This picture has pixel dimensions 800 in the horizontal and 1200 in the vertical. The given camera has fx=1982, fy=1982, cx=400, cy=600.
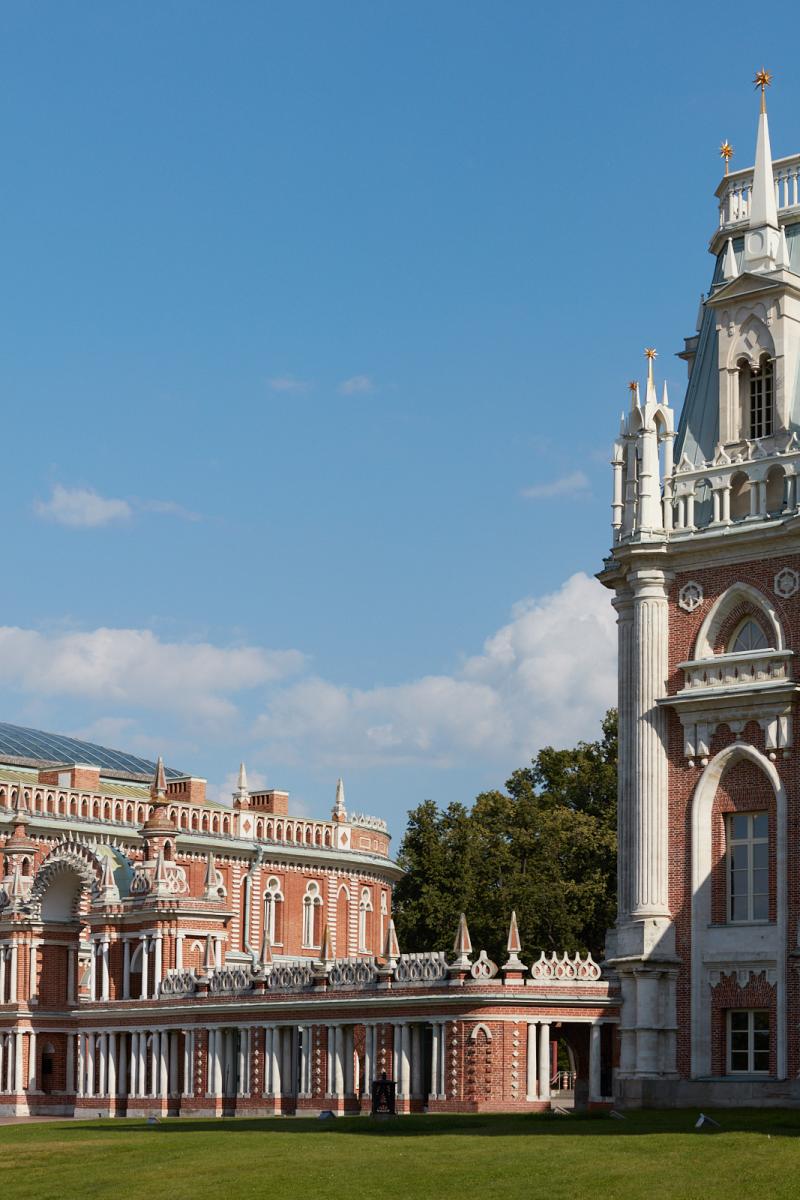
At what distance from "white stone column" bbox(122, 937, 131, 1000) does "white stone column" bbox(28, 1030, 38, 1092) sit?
5773 millimetres

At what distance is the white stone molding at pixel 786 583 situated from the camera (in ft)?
145

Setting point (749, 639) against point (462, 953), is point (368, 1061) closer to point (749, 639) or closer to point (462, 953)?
point (462, 953)

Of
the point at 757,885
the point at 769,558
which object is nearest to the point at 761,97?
the point at 769,558

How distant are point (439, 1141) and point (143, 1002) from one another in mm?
24648

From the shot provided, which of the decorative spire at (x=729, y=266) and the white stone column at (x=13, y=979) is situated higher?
the decorative spire at (x=729, y=266)

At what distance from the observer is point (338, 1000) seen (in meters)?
51.7

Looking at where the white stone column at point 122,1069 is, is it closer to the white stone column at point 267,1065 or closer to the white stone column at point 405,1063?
the white stone column at point 267,1065

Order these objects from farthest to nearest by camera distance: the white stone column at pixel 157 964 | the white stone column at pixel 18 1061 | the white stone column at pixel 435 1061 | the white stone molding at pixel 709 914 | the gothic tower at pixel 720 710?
1. the white stone column at pixel 18 1061
2. the white stone column at pixel 157 964
3. the white stone column at pixel 435 1061
4. the gothic tower at pixel 720 710
5. the white stone molding at pixel 709 914

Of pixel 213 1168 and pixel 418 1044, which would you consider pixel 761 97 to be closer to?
pixel 418 1044

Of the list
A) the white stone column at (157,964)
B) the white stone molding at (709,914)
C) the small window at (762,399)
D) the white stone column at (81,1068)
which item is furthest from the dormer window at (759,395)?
the white stone column at (81,1068)

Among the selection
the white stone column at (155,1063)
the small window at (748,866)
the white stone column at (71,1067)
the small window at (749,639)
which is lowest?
the white stone column at (71,1067)

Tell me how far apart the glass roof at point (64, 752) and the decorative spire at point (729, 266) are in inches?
1747

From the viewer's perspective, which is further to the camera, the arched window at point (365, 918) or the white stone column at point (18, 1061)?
the arched window at point (365, 918)

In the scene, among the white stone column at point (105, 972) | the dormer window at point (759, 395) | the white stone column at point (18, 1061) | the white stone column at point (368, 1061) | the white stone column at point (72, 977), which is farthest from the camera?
the white stone column at point (72, 977)
